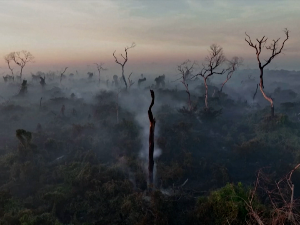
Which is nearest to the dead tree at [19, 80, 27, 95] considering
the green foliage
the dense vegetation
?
Answer: the dense vegetation

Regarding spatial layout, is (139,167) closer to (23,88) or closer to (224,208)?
(224,208)

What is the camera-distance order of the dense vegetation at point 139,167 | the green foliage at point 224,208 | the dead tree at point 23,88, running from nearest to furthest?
1. the green foliage at point 224,208
2. the dense vegetation at point 139,167
3. the dead tree at point 23,88

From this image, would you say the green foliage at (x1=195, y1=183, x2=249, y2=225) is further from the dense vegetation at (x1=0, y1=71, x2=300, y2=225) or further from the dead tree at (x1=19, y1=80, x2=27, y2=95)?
the dead tree at (x1=19, y1=80, x2=27, y2=95)

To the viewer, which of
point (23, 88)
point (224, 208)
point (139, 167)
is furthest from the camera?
point (23, 88)

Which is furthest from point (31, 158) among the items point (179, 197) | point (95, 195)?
point (179, 197)

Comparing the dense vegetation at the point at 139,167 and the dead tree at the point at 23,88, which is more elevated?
the dead tree at the point at 23,88

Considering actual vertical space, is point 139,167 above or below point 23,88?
below

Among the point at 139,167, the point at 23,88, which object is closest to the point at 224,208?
the point at 139,167

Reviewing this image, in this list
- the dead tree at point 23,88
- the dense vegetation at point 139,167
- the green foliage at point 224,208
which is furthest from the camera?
the dead tree at point 23,88

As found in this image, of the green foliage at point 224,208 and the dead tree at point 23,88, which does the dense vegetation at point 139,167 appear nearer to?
the green foliage at point 224,208

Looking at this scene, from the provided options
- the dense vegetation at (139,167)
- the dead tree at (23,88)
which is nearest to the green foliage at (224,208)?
the dense vegetation at (139,167)

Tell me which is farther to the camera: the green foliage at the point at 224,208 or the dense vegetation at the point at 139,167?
the dense vegetation at the point at 139,167
